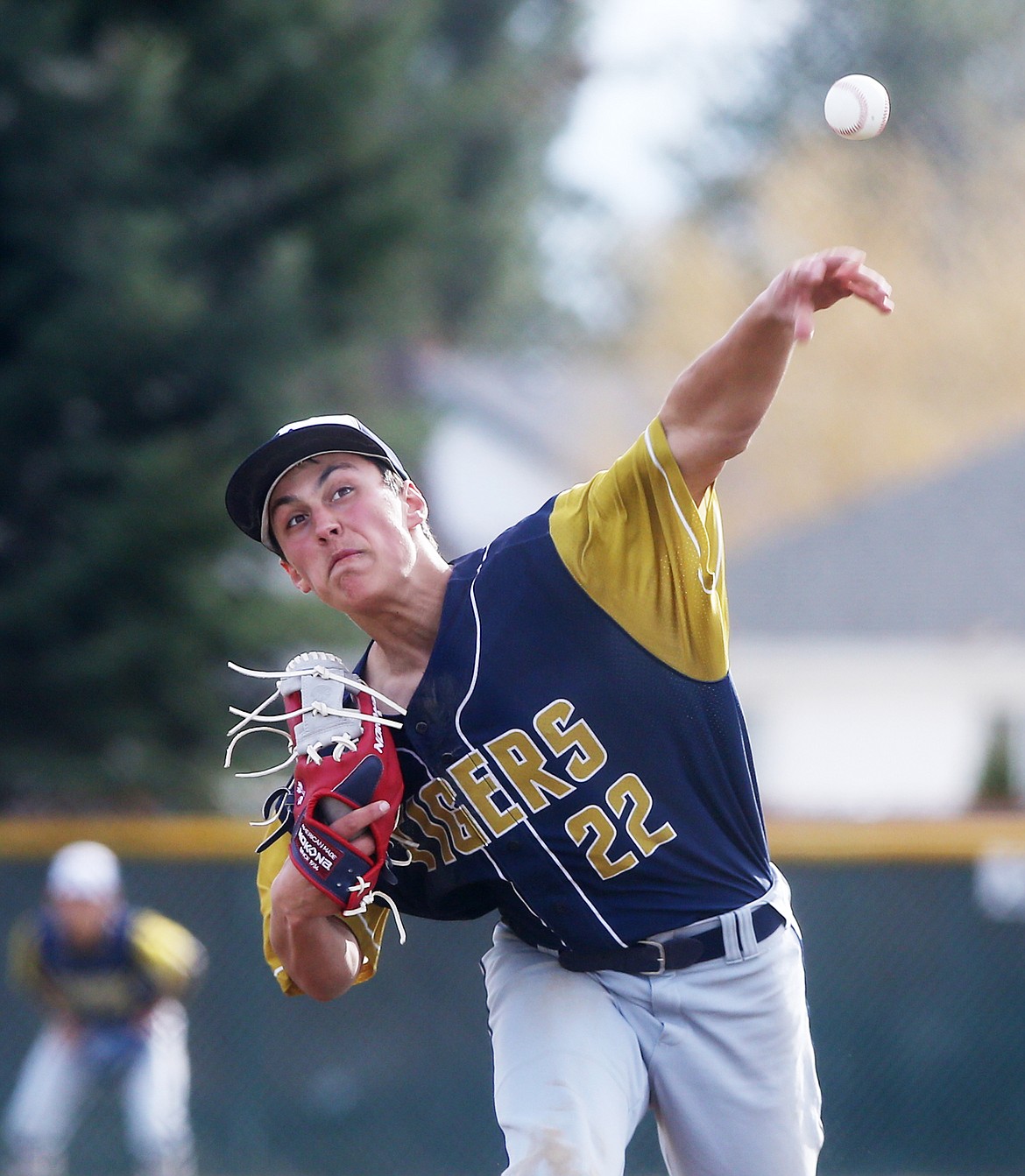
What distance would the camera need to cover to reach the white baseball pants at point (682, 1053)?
3201mm

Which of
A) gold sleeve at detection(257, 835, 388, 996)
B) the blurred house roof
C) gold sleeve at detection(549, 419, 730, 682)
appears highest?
the blurred house roof

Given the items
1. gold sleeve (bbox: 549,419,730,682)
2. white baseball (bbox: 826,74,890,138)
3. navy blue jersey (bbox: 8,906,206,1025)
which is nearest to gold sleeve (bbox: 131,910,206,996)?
navy blue jersey (bbox: 8,906,206,1025)

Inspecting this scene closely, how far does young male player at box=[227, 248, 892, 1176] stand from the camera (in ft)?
10.5

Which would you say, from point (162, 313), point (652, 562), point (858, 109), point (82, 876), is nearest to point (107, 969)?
point (82, 876)

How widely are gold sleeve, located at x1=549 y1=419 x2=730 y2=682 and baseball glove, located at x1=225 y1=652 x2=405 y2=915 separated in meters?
0.47

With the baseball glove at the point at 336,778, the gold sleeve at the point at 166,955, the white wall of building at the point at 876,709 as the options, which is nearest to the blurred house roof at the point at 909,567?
the white wall of building at the point at 876,709

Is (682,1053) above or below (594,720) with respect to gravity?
below

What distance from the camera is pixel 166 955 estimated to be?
795 cm

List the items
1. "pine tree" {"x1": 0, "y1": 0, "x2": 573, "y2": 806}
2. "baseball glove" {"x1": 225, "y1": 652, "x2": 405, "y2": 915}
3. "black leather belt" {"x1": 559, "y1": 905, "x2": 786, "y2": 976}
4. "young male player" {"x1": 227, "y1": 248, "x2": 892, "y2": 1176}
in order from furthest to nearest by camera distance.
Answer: "pine tree" {"x1": 0, "y1": 0, "x2": 573, "y2": 806}, "black leather belt" {"x1": 559, "y1": 905, "x2": 786, "y2": 976}, "young male player" {"x1": 227, "y1": 248, "x2": 892, "y2": 1176}, "baseball glove" {"x1": 225, "y1": 652, "x2": 405, "y2": 915}

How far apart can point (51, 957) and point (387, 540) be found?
5465mm

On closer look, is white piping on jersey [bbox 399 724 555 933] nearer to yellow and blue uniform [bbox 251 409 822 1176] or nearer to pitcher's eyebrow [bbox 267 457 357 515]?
yellow and blue uniform [bbox 251 409 822 1176]

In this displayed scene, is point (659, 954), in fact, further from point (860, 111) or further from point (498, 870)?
point (860, 111)

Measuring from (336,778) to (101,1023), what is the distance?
5.57m

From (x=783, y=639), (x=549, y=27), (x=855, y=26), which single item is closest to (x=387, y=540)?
(x=783, y=639)
